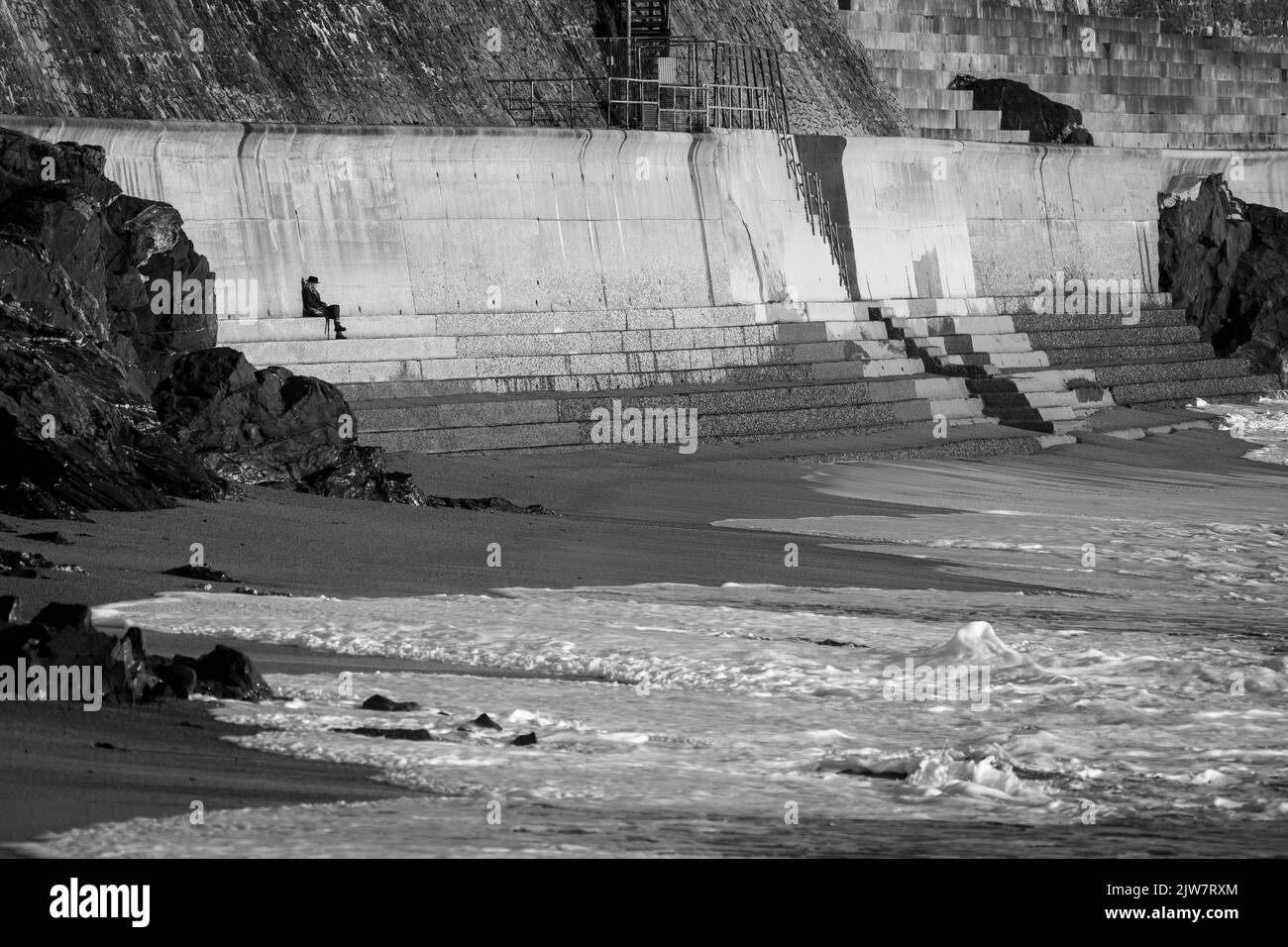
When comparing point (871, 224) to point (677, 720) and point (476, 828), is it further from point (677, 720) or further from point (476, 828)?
point (476, 828)

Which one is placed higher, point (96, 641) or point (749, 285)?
point (749, 285)

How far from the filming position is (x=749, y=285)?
2238cm

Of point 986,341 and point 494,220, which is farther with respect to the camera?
point 986,341

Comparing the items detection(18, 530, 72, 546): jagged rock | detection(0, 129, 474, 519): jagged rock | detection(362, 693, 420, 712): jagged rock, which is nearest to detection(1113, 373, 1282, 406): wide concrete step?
detection(0, 129, 474, 519): jagged rock

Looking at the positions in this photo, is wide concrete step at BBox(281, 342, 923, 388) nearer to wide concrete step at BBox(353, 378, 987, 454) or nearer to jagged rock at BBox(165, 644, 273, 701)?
wide concrete step at BBox(353, 378, 987, 454)

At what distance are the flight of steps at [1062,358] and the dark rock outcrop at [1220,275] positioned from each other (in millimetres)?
555

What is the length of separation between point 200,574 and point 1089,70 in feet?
80.4

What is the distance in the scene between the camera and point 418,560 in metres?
12.2

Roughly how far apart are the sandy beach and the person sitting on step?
171 cm

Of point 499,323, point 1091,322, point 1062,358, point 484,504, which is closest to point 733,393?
point 499,323

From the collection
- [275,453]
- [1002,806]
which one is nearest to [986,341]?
[275,453]

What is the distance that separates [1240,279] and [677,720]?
80.4 feet

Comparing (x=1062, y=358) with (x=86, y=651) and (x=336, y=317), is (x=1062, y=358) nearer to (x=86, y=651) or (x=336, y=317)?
(x=336, y=317)

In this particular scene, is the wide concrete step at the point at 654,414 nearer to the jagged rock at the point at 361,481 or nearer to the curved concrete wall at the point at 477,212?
the curved concrete wall at the point at 477,212
